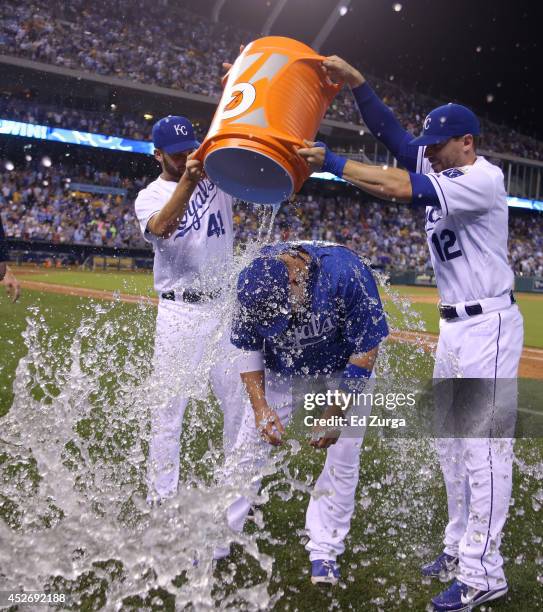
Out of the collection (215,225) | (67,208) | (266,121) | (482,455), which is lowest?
(482,455)

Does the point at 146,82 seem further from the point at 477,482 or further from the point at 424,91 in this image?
the point at 477,482

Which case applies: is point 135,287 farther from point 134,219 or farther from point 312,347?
point 312,347

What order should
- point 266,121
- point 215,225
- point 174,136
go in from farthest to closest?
1. point 215,225
2. point 174,136
3. point 266,121

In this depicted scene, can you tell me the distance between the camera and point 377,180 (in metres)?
2.39

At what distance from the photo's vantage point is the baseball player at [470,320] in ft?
8.86

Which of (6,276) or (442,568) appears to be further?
(6,276)

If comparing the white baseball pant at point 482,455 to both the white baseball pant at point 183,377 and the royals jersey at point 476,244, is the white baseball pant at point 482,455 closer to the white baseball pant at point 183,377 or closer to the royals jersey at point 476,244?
the royals jersey at point 476,244

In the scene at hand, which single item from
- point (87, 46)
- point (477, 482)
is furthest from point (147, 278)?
point (477, 482)

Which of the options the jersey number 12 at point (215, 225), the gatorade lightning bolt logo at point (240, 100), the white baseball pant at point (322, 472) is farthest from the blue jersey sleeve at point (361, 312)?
the jersey number 12 at point (215, 225)

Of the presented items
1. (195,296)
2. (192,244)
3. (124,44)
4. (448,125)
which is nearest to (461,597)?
(195,296)

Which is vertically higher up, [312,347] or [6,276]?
[6,276]

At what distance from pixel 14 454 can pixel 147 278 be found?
18.0 meters

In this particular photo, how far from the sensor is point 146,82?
96.1 ft

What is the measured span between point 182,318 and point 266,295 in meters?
0.86
